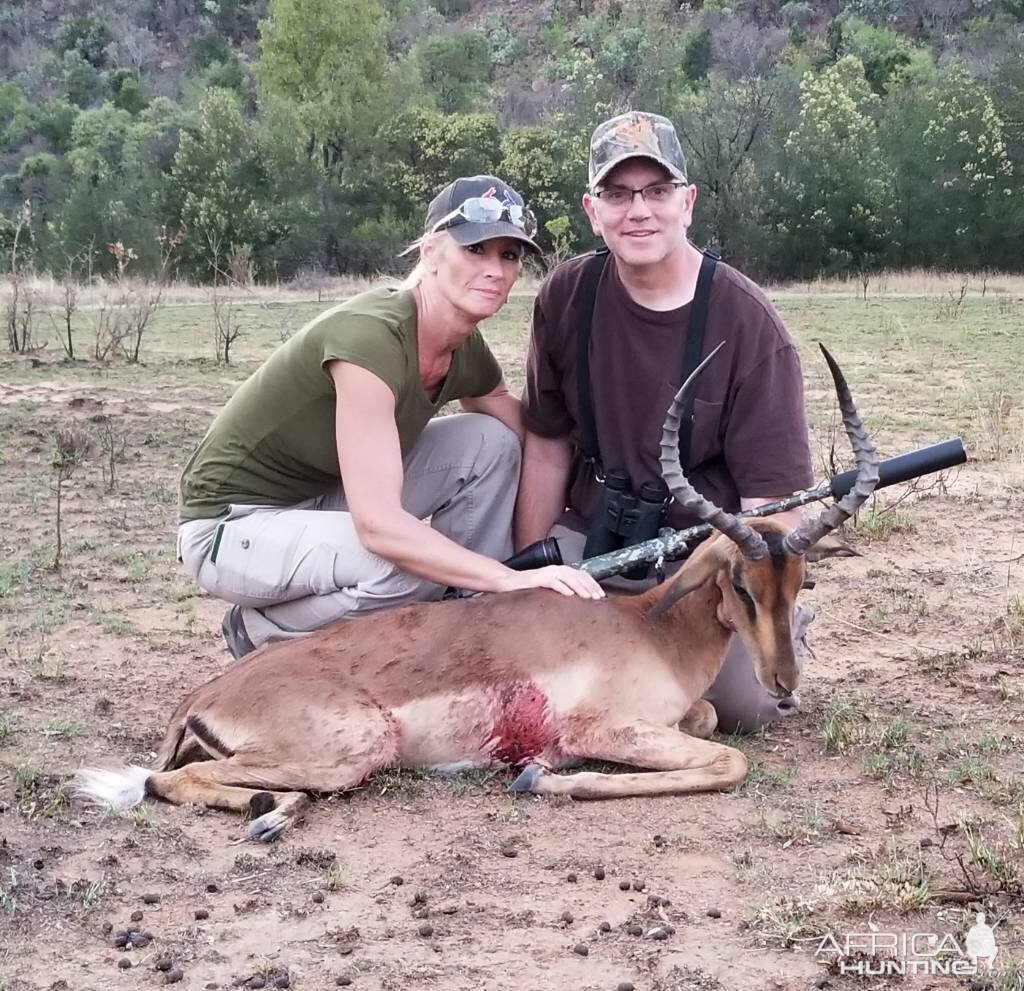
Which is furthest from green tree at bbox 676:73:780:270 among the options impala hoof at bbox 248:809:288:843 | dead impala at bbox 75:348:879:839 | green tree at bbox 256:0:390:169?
impala hoof at bbox 248:809:288:843

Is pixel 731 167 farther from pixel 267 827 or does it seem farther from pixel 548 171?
pixel 267 827

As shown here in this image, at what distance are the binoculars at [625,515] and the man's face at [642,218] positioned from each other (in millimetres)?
1009

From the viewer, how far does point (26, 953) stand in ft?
13.4

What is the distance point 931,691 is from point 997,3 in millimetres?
82845

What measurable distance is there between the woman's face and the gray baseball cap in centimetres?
6

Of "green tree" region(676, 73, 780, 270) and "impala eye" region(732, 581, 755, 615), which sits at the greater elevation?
"green tree" region(676, 73, 780, 270)

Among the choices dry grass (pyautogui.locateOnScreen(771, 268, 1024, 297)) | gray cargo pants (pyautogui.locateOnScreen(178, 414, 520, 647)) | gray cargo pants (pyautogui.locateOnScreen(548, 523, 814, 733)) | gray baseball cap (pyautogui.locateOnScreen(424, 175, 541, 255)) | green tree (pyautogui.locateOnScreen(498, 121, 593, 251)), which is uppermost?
green tree (pyautogui.locateOnScreen(498, 121, 593, 251))

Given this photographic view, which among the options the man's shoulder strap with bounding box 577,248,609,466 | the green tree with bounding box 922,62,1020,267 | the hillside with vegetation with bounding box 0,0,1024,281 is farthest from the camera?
the green tree with bounding box 922,62,1020,267

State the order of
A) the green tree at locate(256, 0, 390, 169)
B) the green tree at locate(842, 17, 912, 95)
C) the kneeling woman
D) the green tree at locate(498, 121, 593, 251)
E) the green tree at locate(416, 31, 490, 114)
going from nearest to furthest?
the kneeling woman
the green tree at locate(498, 121, 593, 251)
the green tree at locate(256, 0, 390, 169)
the green tree at locate(416, 31, 490, 114)
the green tree at locate(842, 17, 912, 95)

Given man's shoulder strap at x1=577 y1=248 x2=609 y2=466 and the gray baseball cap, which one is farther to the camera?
man's shoulder strap at x1=577 y1=248 x2=609 y2=466

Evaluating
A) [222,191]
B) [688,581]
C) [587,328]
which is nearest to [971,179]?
[222,191]

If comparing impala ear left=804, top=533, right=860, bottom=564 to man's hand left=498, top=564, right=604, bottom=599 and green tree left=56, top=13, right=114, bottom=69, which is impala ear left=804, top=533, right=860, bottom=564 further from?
green tree left=56, top=13, right=114, bottom=69

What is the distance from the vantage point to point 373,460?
5.62 m

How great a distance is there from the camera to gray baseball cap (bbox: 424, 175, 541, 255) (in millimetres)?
5789
